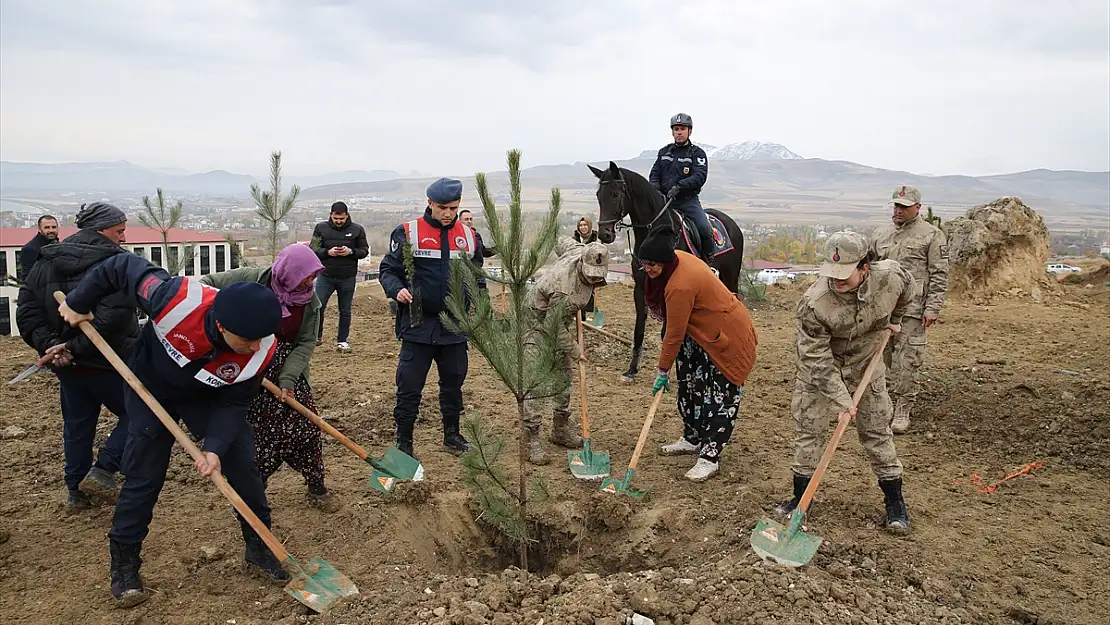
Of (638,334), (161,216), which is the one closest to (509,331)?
(638,334)

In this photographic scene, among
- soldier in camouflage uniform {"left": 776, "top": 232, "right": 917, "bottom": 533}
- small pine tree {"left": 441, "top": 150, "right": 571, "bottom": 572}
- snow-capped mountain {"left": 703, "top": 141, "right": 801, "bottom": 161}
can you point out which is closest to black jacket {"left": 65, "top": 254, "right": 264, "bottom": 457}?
small pine tree {"left": 441, "top": 150, "right": 571, "bottom": 572}

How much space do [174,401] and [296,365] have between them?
62 centimetres

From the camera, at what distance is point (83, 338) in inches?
139

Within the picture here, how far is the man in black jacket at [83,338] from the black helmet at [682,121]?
4.58m

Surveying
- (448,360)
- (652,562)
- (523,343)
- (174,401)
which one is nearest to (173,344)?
(174,401)

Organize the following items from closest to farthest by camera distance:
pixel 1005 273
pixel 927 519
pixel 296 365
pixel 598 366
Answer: pixel 296 365 < pixel 927 519 < pixel 598 366 < pixel 1005 273

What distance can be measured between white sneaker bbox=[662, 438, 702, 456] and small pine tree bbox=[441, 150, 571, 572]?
1557 millimetres

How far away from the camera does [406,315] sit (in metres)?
4.34

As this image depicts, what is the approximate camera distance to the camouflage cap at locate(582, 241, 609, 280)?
418 cm

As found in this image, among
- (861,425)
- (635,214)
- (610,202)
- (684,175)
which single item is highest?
(684,175)

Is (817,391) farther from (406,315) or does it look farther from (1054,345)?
(1054,345)

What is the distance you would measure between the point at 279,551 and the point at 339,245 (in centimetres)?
471

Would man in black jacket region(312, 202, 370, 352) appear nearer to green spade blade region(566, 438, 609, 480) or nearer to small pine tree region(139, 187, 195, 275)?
small pine tree region(139, 187, 195, 275)

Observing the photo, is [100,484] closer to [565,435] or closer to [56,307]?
[56,307]
